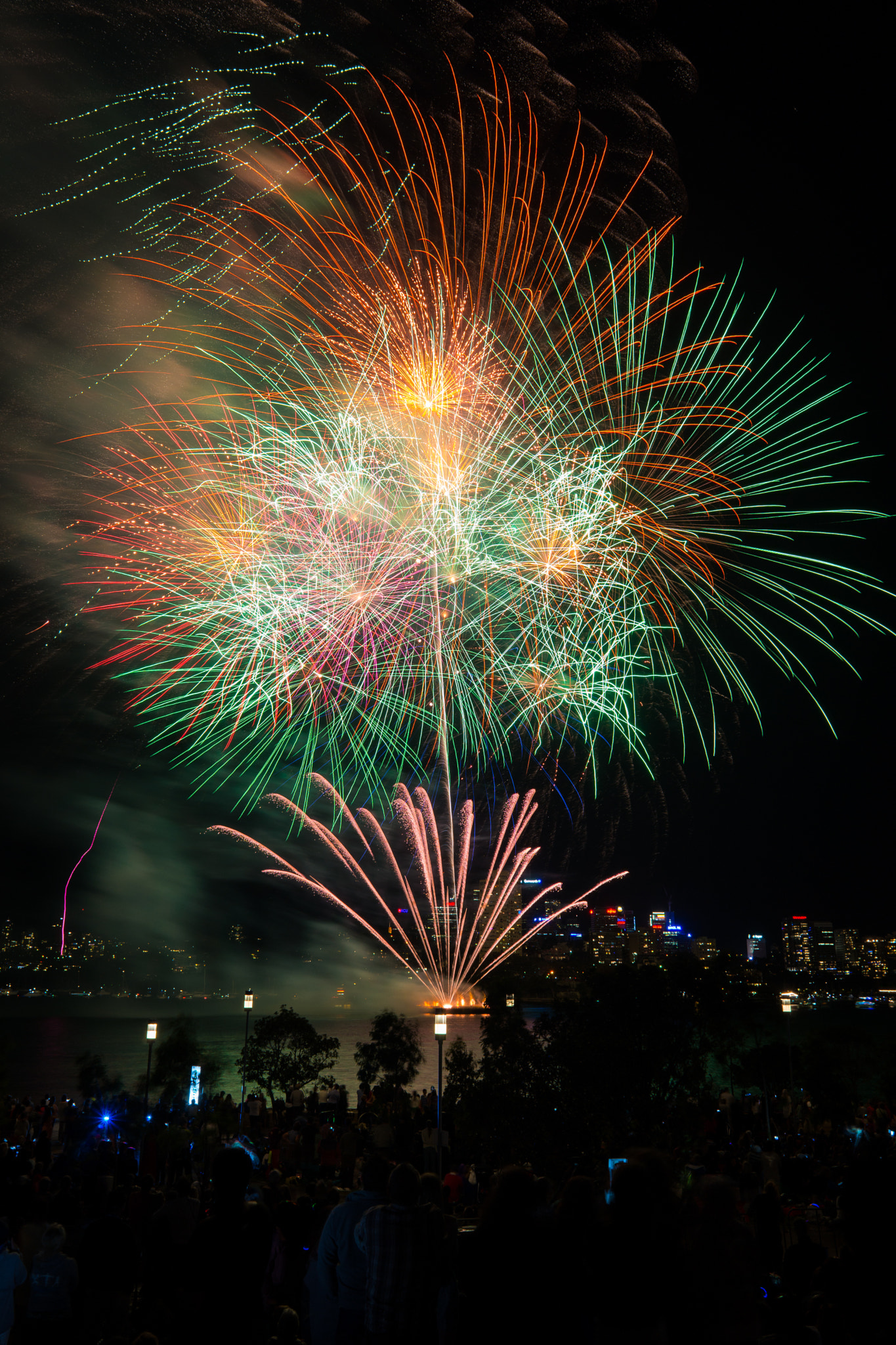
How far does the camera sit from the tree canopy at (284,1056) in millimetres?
30219

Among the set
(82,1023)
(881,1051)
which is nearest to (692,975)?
(881,1051)

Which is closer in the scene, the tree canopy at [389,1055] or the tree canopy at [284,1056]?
the tree canopy at [284,1056]

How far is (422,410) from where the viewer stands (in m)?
17.4

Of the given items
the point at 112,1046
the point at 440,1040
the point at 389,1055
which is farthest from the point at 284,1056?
the point at 112,1046

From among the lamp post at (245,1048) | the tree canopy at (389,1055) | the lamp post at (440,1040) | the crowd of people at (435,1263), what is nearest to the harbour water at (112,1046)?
the lamp post at (245,1048)

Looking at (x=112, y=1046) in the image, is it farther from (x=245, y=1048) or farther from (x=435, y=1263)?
(x=435, y=1263)

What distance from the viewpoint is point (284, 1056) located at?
103 ft

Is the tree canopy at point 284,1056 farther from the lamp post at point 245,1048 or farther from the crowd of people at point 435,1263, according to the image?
the crowd of people at point 435,1263

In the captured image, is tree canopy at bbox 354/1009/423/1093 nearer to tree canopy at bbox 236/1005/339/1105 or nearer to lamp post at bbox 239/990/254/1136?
tree canopy at bbox 236/1005/339/1105

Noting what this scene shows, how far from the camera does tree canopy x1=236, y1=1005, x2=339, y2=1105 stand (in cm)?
3022

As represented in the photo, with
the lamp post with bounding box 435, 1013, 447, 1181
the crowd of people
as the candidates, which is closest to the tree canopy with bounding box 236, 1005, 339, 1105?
the lamp post with bounding box 435, 1013, 447, 1181

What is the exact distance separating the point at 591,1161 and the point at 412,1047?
21.2 m

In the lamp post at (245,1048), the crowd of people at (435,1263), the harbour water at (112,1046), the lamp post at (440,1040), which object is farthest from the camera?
the harbour water at (112,1046)

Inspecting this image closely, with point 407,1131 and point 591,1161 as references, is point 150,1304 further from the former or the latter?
point 407,1131
